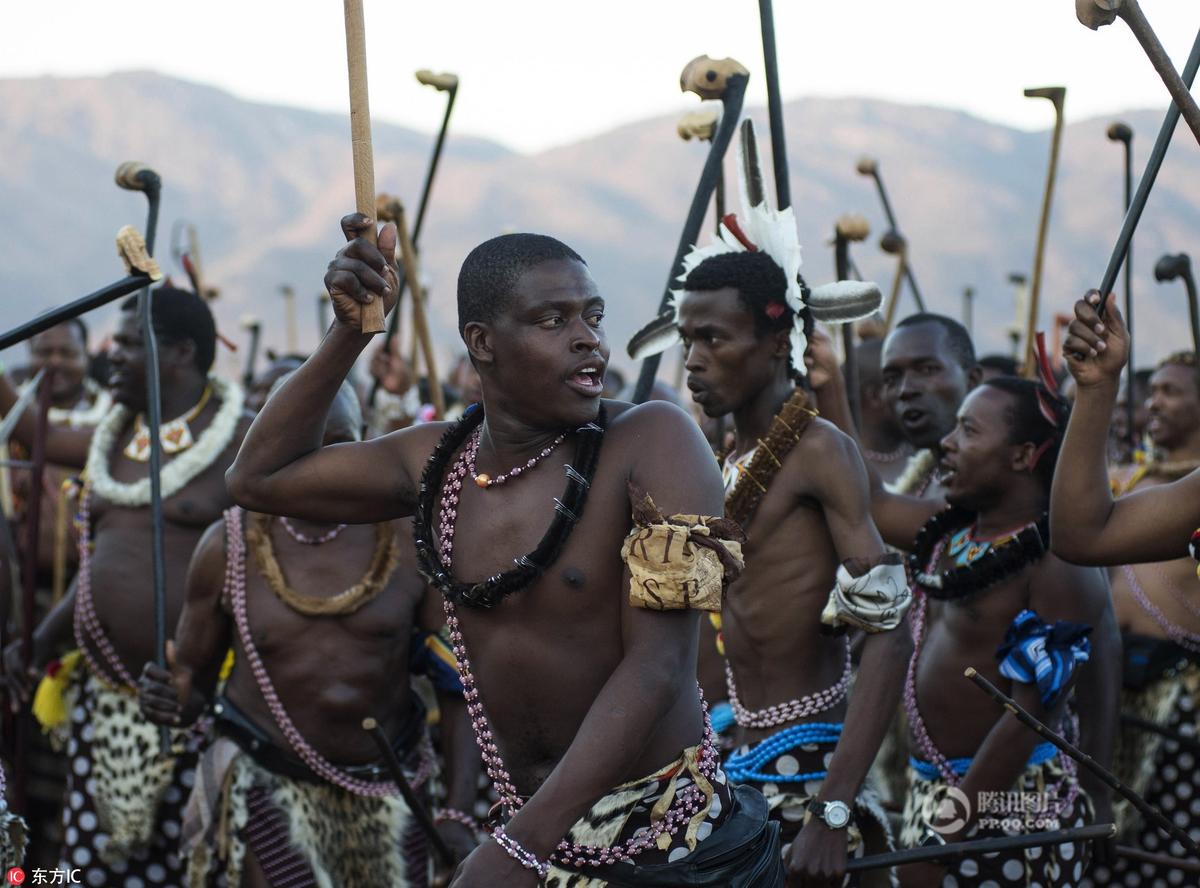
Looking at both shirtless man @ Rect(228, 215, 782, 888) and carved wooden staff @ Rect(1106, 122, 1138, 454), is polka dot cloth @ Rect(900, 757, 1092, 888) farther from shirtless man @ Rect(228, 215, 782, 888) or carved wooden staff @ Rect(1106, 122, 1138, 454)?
carved wooden staff @ Rect(1106, 122, 1138, 454)

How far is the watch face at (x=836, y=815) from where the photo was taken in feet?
13.4

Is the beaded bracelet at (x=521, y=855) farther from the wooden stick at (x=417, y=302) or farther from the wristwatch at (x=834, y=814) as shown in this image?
the wooden stick at (x=417, y=302)

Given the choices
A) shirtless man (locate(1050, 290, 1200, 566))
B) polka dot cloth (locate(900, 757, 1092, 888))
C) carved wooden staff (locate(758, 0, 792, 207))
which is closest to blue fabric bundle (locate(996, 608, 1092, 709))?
polka dot cloth (locate(900, 757, 1092, 888))

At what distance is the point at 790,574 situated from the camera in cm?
459

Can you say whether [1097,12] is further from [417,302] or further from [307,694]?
[417,302]

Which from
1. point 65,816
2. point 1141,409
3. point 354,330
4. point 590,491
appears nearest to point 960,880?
point 590,491

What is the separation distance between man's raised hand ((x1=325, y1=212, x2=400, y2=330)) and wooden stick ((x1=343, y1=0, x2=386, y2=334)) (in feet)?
0.05

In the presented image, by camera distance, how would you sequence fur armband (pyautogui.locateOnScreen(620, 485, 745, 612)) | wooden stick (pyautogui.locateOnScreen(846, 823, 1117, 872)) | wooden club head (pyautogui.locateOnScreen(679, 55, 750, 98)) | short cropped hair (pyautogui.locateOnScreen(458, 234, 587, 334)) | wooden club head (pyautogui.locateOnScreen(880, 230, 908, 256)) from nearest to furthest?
fur armband (pyautogui.locateOnScreen(620, 485, 745, 612)) < short cropped hair (pyautogui.locateOnScreen(458, 234, 587, 334)) < wooden stick (pyautogui.locateOnScreen(846, 823, 1117, 872)) < wooden club head (pyautogui.locateOnScreen(679, 55, 750, 98)) < wooden club head (pyautogui.locateOnScreen(880, 230, 908, 256))

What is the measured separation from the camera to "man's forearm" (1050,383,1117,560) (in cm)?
358

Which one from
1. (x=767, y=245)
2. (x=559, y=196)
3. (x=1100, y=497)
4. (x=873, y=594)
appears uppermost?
(x=767, y=245)

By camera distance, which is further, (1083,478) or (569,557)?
(1083,478)

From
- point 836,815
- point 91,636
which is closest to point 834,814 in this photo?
point 836,815

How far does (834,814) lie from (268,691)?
2099 millimetres

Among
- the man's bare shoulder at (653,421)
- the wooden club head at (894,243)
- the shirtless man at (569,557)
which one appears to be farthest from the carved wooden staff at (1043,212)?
the shirtless man at (569,557)
